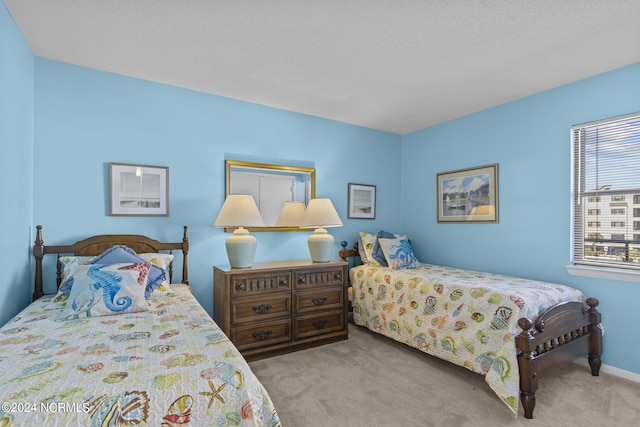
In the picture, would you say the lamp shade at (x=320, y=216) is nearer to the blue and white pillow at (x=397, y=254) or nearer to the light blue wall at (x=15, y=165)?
the blue and white pillow at (x=397, y=254)

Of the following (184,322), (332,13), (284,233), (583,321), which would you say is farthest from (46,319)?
(583,321)

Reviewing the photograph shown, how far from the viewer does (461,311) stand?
2.51 meters

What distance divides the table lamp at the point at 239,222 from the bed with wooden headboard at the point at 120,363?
75 cm

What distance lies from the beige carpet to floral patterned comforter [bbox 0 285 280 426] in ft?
3.14

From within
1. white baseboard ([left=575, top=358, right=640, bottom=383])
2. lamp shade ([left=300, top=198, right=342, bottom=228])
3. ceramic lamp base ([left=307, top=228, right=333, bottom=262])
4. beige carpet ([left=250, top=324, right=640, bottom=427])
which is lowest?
beige carpet ([left=250, top=324, right=640, bottom=427])

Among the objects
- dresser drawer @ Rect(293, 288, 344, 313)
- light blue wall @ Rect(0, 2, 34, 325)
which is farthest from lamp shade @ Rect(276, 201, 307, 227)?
light blue wall @ Rect(0, 2, 34, 325)

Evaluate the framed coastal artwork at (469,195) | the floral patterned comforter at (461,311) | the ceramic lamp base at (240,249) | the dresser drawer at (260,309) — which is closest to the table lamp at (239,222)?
the ceramic lamp base at (240,249)

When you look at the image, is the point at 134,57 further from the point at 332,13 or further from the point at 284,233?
the point at 284,233

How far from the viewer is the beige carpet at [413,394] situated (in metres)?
1.93

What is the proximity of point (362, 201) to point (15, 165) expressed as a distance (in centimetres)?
322

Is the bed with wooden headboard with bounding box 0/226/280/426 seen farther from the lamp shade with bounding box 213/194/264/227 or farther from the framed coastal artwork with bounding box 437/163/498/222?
the framed coastal artwork with bounding box 437/163/498/222

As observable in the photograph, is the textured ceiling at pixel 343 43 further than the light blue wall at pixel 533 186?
No

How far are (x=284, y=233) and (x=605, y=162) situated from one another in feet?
9.72

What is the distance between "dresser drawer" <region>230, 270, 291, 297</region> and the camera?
8.85ft
